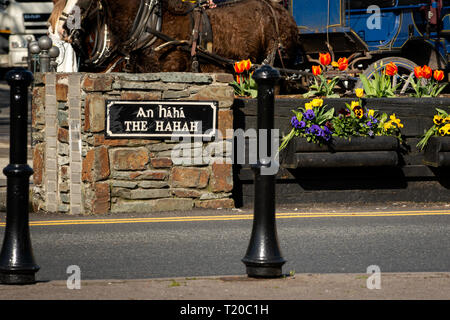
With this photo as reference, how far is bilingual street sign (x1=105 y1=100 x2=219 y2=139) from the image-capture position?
33.3 feet

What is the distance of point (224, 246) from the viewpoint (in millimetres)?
8055

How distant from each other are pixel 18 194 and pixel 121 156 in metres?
3.99

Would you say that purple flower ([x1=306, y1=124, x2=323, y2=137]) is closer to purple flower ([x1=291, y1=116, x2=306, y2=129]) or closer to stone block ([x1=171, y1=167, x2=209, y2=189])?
purple flower ([x1=291, y1=116, x2=306, y2=129])

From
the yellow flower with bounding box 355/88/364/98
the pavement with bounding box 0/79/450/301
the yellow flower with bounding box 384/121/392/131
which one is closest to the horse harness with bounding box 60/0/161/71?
the yellow flower with bounding box 355/88/364/98

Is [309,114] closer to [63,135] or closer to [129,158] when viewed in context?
[129,158]

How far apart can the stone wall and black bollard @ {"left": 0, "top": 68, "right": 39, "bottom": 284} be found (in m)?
3.83

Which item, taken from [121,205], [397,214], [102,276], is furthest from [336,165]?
[102,276]

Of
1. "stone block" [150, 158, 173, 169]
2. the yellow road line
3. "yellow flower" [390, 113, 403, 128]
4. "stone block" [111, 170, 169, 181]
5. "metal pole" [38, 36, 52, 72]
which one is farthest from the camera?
"metal pole" [38, 36, 52, 72]

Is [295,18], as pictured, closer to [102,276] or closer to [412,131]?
[412,131]

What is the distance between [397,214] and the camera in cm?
993

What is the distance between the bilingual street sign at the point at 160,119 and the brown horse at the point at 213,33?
291 centimetres

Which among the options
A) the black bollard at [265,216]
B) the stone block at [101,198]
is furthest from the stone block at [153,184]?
the black bollard at [265,216]

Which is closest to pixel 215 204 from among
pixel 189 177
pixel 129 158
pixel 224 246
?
pixel 189 177
